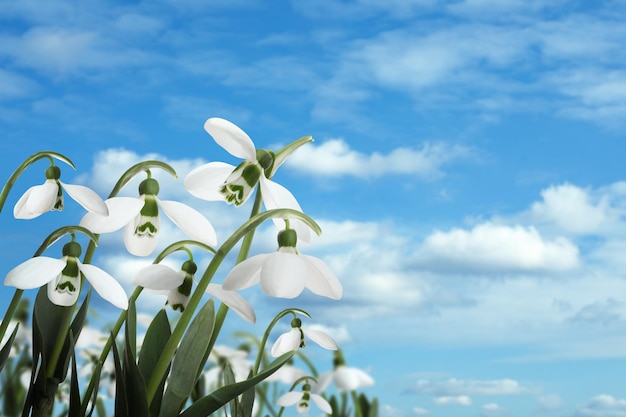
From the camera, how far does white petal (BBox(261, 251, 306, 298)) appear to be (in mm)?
1070

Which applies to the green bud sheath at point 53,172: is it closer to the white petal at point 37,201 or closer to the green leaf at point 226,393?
the white petal at point 37,201

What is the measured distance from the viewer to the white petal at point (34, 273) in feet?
3.96

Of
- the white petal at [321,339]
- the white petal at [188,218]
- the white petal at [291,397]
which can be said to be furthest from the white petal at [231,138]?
the white petal at [291,397]

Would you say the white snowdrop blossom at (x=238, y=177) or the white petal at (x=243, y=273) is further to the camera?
the white snowdrop blossom at (x=238, y=177)

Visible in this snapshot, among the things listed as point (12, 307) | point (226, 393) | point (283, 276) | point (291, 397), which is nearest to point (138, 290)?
point (12, 307)

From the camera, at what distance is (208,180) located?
4.15 ft

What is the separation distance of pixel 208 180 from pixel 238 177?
0.22 ft

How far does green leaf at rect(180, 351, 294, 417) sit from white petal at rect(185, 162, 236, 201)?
284mm

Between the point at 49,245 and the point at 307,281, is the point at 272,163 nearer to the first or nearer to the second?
the point at 307,281

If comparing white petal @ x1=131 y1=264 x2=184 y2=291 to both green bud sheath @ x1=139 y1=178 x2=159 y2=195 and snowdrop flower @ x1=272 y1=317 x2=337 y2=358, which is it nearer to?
green bud sheath @ x1=139 y1=178 x2=159 y2=195

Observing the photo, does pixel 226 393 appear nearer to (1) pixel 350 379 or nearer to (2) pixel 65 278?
(2) pixel 65 278

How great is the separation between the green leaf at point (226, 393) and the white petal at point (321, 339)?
0.29 metres

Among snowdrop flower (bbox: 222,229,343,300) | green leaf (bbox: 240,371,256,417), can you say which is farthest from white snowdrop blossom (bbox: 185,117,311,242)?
green leaf (bbox: 240,371,256,417)

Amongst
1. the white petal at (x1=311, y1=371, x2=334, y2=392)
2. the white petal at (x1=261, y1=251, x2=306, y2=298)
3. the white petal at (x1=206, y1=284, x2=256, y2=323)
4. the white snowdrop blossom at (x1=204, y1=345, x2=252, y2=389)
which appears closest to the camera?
the white petal at (x1=261, y1=251, x2=306, y2=298)
